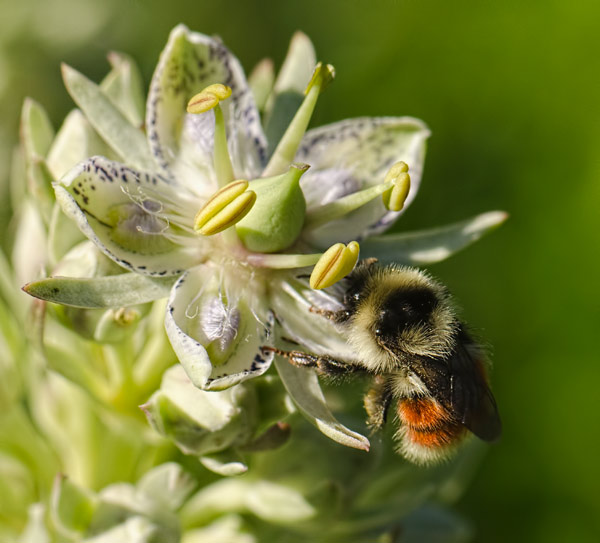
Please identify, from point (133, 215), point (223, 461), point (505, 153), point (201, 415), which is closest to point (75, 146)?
point (133, 215)

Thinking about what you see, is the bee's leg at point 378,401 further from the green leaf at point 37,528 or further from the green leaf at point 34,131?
the green leaf at point 34,131

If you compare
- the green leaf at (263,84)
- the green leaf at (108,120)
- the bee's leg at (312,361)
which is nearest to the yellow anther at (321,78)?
the green leaf at (263,84)

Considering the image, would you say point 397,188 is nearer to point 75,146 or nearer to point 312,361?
point 312,361

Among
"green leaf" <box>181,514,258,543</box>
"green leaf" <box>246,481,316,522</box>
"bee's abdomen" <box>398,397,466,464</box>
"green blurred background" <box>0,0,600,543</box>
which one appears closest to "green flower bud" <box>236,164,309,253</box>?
"bee's abdomen" <box>398,397,466,464</box>

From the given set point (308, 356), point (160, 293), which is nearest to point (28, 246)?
point (160, 293)

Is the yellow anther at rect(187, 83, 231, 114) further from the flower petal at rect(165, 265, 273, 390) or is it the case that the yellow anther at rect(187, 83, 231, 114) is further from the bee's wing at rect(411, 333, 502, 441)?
the bee's wing at rect(411, 333, 502, 441)

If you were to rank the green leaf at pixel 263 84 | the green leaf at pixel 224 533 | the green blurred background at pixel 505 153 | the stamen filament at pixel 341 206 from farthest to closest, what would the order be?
the green blurred background at pixel 505 153 → the green leaf at pixel 263 84 → the green leaf at pixel 224 533 → the stamen filament at pixel 341 206
